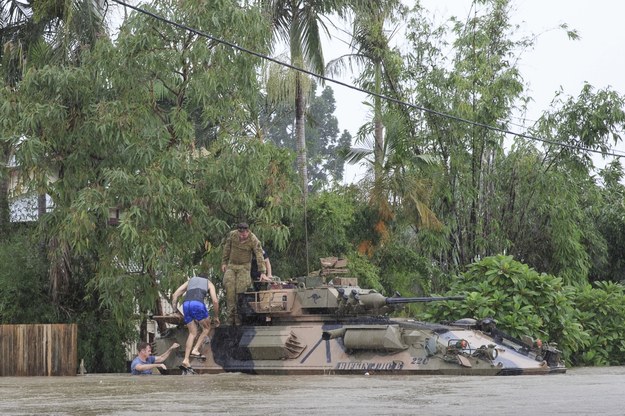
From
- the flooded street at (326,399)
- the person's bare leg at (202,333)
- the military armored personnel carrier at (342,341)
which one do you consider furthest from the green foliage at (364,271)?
the flooded street at (326,399)

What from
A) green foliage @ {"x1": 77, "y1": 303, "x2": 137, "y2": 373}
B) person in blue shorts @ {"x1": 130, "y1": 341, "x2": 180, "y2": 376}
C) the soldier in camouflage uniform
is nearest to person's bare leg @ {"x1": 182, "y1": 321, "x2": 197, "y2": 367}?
person in blue shorts @ {"x1": 130, "y1": 341, "x2": 180, "y2": 376}

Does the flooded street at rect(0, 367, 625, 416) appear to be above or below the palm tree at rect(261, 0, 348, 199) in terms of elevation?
below

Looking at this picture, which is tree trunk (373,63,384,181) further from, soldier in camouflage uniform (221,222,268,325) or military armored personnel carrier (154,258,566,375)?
soldier in camouflage uniform (221,222,268,325)

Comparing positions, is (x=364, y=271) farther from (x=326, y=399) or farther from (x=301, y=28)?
(x=326, y=399)

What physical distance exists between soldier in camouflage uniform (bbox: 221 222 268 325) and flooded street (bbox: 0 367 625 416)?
595cm

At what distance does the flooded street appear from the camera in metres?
7.54

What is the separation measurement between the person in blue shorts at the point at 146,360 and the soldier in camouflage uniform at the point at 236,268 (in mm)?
1097

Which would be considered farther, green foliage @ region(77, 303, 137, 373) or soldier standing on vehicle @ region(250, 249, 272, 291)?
green foliage @ region(77, 303, 137, 373)

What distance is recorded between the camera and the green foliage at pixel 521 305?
2028 cm

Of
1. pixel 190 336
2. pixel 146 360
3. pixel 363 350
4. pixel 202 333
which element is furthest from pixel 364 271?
pixel 363 350

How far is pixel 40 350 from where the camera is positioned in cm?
1841

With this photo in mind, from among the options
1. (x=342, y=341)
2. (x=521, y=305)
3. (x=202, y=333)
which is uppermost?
(x=521, y=305)

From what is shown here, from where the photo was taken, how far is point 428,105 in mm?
27719

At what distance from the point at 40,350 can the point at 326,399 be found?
34.9ft
